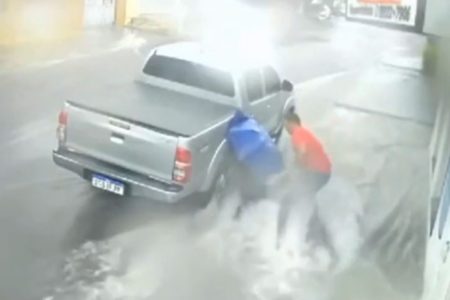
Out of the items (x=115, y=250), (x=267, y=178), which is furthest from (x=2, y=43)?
(x=267, y=178)

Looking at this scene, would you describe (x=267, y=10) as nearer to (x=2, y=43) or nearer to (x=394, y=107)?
(x=394, y=107)

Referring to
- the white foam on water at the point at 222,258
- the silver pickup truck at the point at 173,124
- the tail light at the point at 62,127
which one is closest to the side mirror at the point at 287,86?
the silver pickup truck at the point at 173,124

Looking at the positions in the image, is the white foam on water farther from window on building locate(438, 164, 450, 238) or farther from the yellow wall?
the yellow wall

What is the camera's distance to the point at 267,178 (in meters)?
1.48

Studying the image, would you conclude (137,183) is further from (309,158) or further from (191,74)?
(309,158)

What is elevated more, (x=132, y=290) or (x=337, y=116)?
(x=337, y=116)

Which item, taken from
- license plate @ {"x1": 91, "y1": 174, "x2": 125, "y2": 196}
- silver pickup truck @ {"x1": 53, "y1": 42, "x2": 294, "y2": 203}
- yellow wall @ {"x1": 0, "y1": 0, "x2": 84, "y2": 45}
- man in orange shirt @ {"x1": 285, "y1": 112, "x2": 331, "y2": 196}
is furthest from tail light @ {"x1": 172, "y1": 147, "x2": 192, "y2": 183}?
yellow wall @ {"x1": 0, "y1": 0, "x2": 84, "y2": 45}

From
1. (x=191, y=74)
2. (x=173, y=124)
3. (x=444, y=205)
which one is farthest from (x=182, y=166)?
(x=444, y=205)

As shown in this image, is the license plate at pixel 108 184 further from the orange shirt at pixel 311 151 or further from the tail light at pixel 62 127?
the orange shirt at pixel 311 151

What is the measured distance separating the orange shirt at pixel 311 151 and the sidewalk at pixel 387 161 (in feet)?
0.05

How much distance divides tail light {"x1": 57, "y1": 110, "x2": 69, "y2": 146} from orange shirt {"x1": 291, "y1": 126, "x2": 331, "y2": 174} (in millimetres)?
493

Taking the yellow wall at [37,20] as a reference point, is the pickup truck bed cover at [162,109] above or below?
below

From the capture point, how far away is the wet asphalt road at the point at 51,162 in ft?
4.89

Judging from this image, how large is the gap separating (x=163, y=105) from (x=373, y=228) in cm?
51
